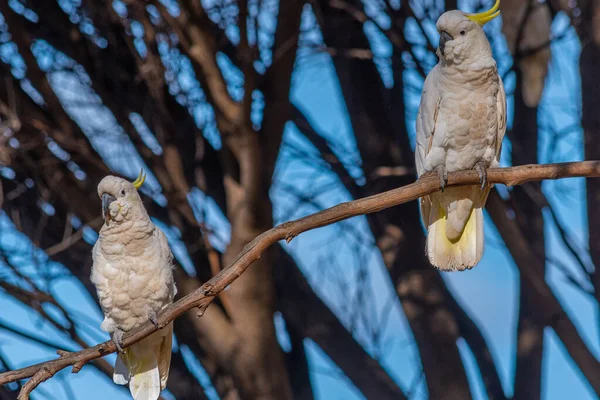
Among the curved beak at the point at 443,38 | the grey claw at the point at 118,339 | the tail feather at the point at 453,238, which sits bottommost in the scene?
the tail feather at the point at 453,238

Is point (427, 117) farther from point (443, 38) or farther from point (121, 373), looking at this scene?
point (121, 373)

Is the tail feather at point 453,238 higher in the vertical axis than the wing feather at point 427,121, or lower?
lower

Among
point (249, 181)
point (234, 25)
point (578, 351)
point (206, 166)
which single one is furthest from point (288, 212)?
point (578, 351)

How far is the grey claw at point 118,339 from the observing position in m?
2.61

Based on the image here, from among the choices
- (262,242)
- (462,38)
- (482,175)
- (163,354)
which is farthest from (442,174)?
(163,354)

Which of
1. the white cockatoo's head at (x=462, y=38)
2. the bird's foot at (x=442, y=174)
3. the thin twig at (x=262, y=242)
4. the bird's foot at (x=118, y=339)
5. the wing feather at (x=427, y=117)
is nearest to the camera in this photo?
the thin twig at (x=262, y=242)

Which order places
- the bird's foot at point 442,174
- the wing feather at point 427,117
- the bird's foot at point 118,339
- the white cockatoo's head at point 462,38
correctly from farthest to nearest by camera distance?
1. the wing feather at point 427,117
2. the white cockatoo's head at point 462,38
3. the bird's foot at point 442,174
4. the bird's foot at point 118,339

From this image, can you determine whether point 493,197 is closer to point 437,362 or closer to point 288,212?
point 437,362

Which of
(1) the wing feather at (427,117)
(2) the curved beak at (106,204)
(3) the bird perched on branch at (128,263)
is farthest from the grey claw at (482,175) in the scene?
(2) the curved beak at (106,204)

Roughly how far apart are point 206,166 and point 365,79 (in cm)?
101

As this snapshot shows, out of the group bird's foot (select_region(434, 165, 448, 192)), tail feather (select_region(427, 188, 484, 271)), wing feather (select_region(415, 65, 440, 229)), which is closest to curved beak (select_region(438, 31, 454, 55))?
wing feather (select_region(415, 65, 440, 229))

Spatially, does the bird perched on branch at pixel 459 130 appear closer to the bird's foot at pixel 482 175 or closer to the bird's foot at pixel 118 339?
the bird's foot at pixel 482 175

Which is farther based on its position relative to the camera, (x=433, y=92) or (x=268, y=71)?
(x=268, y=71)

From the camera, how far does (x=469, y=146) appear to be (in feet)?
9.72
